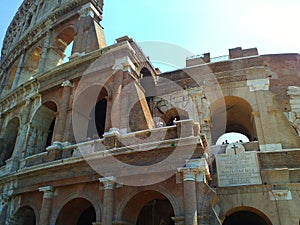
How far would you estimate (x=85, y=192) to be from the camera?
971 centimetres

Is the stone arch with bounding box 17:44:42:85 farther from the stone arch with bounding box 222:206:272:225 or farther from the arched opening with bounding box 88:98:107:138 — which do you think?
the stone arch with bounding box 222:206:272:225

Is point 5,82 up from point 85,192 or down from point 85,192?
up

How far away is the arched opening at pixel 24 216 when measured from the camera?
446 inches

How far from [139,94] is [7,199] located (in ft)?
22.1

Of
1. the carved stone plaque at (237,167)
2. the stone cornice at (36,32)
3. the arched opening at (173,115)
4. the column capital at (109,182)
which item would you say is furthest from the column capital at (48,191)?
the stone cornice at (36,32)

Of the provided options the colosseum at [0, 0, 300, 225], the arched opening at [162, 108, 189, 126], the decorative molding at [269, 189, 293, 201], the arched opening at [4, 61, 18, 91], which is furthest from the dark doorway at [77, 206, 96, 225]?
the arched opening at [4, 61, 18, 91]

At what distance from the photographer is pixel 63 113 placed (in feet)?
38.8

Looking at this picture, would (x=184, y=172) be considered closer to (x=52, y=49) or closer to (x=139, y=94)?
(x=139, y=94)

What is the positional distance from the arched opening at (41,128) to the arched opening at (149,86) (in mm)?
4260

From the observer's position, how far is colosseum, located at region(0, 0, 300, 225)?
29.1 ft

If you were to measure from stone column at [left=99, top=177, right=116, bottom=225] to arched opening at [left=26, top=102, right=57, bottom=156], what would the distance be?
5126 mm

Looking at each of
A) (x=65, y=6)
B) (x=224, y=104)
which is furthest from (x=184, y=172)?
(x=65, y=6)

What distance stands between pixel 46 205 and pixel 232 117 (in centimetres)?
948

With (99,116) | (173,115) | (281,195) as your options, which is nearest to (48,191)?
(99,116)
